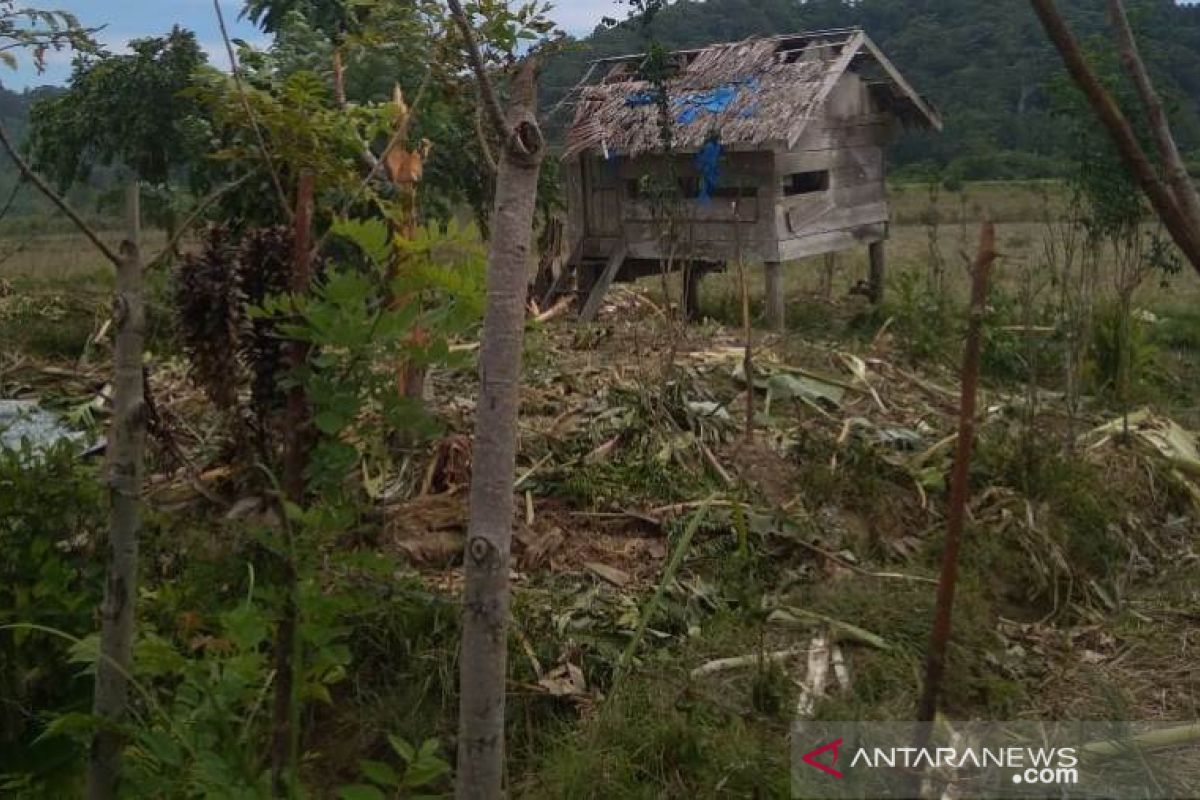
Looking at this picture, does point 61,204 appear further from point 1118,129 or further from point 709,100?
point 709,100

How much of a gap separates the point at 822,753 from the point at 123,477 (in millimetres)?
1753

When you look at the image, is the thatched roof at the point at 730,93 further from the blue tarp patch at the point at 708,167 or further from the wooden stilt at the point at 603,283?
the wooden stilt at the point at 603,283

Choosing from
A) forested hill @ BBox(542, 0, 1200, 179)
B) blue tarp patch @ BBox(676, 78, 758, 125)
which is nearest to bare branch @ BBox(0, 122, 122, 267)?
blue tarp patch @ BBox(676, 78, 758, 125)

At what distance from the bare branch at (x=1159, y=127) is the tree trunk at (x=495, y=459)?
954mm

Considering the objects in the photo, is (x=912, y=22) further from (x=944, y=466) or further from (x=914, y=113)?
(x=944, y=466)

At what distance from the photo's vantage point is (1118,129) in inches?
40.4

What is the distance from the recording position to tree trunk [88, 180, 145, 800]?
2.17 meters

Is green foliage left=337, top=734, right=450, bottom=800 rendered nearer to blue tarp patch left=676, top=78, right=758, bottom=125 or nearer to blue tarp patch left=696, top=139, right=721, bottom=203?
blue tarp patch left=696, top=139, right=721, bottom=203

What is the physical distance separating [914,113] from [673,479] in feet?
24.5

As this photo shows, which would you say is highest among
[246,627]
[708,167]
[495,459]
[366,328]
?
[708,167]

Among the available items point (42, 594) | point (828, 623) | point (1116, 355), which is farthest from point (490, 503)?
point (1116, 355)

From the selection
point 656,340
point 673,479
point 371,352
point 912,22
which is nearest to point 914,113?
point 656,340

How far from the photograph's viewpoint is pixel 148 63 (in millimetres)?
10781

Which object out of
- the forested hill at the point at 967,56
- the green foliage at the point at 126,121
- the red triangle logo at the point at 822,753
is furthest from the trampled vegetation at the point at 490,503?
the forested hill at the point at 967,56
